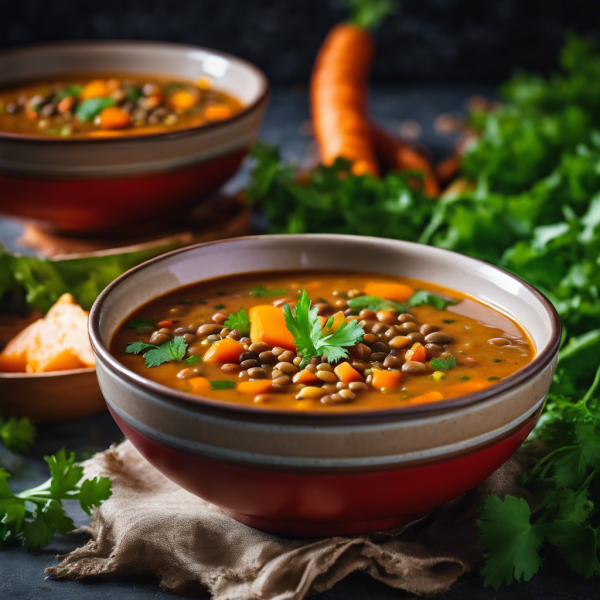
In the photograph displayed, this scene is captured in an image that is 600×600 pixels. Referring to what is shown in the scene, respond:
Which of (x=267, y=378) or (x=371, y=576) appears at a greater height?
(x=267, y=378)

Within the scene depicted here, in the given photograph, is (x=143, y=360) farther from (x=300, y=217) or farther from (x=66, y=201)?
(x=300, y=217)

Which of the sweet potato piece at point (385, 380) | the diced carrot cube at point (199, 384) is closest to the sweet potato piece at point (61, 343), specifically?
the diced carrot cube at point (199, 384)

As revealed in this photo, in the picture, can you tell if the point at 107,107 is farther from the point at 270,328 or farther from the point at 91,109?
the point at 270,328

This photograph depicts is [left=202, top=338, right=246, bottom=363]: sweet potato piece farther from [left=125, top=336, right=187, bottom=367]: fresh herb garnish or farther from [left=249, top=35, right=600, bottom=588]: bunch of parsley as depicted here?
[left=249, top=35, right=600, bottom=588]: bunch of parsley

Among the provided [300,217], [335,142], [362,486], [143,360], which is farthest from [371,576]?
[335,142]

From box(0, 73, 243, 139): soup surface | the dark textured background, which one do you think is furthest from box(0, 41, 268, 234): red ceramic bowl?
the dark textured background

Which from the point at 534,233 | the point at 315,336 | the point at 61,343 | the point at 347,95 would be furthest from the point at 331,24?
the point at 315,336
